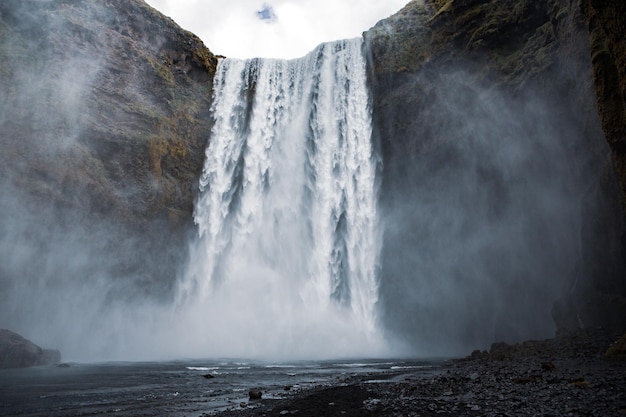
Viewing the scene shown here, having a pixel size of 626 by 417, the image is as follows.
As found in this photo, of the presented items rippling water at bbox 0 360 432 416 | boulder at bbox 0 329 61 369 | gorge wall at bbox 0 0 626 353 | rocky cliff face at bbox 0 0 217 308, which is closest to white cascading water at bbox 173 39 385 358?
gorge wall at bbox 0 0 626 353

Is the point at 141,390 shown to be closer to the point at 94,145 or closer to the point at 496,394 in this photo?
the point at 496,394

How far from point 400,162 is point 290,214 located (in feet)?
28.3

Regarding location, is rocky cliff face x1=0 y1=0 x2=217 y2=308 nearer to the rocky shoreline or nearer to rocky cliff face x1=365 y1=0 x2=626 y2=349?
rocky cliff face x1=365 y1=0 x2=626 y2=349

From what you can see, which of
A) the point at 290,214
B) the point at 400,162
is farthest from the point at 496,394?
the point at 290,214

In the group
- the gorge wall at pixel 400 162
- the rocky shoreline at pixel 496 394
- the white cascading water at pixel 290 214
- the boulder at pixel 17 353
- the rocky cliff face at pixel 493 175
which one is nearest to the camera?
the rocky shoreline at pixel 496 394

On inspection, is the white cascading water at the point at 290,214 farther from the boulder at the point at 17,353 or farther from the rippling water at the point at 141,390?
the rippling water at the point at 141,390

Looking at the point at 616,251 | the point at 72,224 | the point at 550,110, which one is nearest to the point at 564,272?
the point at 616,251

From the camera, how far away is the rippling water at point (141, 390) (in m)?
8.29

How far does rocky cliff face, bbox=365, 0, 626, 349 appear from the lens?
18766 mm

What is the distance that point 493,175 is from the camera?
85.5 feet

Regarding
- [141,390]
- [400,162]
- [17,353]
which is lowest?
[141,390]

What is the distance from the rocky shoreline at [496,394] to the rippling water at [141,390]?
46.4 inches

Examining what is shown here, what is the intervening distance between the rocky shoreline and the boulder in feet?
44.9

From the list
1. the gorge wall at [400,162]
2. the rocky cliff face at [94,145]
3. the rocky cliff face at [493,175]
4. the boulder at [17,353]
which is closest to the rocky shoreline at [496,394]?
the rocky cliff face at [493,175]
